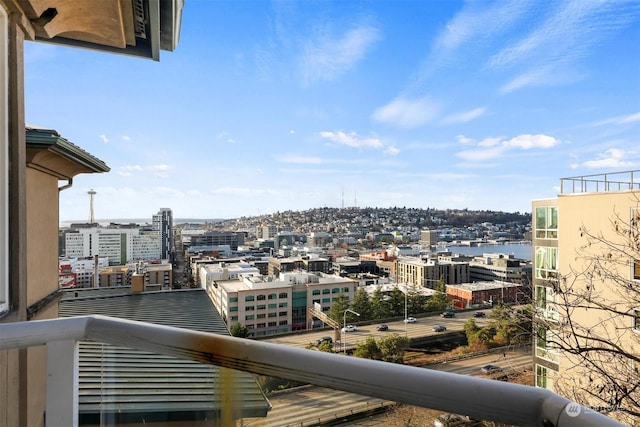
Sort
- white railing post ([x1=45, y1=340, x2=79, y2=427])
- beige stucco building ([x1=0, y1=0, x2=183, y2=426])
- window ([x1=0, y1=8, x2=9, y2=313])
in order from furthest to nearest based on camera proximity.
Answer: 1. window ([x1=0, y1=8, x2=9, y2=313])
2. beige stucco building ([x1=0, y1=0, x2=183, y2=426])
3. white railing post ([x1=45, y1=340, x2=79, y2=427])

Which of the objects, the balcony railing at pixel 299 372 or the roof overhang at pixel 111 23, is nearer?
the balcony railing at pixel 299 372

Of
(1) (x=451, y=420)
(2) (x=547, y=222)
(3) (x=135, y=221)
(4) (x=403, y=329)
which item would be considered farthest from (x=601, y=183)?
(3) (x=135, y=221)

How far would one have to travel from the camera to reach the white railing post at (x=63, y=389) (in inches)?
24.9

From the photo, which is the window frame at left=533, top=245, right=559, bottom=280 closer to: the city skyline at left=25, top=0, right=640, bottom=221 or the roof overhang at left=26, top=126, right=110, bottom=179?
the city skyline at left=25, top=0, right=640, bottom=221

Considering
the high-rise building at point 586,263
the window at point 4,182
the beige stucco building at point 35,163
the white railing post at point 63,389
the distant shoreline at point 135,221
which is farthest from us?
the distant shoreline at point 135,221

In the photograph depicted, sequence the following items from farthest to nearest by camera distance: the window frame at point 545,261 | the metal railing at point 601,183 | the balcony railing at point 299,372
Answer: the window frame at point 545,261 → the metal railing at point 601,183 → the balcony railing at point 299,372

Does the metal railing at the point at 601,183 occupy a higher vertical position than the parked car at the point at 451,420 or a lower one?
higher

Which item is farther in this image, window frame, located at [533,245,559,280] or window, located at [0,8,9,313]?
window frame, located at [533,245,559,280]

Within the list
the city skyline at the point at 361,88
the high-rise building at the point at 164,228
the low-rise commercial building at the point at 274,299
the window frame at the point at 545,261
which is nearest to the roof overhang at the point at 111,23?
the city skyline at the point at 361,88

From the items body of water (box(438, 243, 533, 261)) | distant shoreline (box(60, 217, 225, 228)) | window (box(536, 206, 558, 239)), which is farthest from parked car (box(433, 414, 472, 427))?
body of water (box(438, 243, 533, 261))

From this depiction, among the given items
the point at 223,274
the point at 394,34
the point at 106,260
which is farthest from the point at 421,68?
the point at 106,260

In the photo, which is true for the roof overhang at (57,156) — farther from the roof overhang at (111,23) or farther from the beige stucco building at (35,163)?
the roof overhang at (111,23)

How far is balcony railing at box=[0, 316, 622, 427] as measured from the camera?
1.19ft

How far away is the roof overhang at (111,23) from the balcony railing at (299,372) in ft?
5.53
